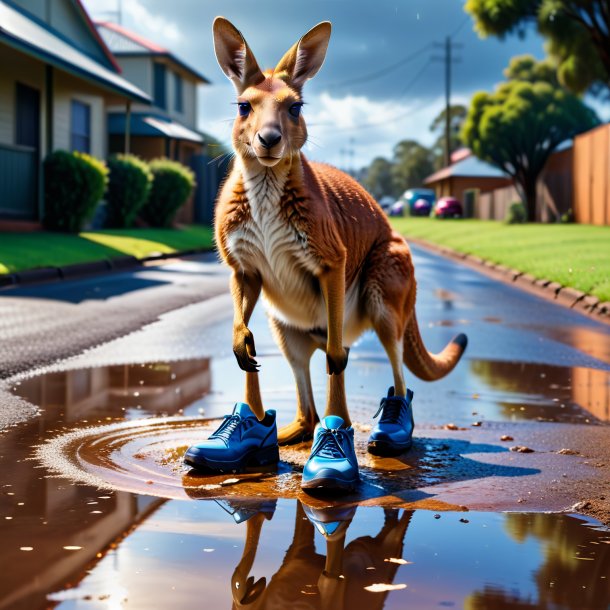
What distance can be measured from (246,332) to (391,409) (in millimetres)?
1033

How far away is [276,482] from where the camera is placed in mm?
4770

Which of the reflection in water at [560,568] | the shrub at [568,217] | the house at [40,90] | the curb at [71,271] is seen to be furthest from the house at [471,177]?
the reflection in water at [560,568]

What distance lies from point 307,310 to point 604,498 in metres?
1.62

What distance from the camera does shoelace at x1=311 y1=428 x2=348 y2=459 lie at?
4664 mm

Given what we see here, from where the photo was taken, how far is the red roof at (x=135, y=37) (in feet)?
149

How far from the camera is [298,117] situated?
4809 mm

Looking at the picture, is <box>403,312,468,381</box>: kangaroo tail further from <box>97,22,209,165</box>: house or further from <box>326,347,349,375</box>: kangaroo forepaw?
<box>97,22,209,165</box>: house

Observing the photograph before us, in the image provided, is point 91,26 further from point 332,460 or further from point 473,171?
point 473,171

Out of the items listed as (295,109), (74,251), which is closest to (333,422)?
(295,109)

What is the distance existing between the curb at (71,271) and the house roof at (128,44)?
23525 millimetres

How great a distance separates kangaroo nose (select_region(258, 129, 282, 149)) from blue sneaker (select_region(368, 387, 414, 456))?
1.65 m

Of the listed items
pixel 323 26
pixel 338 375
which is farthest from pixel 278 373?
pixel 323 26

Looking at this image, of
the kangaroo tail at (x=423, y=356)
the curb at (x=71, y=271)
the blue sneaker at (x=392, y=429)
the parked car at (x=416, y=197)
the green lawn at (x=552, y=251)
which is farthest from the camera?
the parked car at (x=416, y=197)

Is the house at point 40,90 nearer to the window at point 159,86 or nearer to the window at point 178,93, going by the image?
the window at point 159,86
